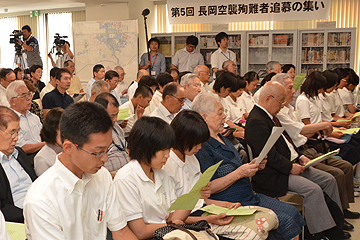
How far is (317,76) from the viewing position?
4.64m

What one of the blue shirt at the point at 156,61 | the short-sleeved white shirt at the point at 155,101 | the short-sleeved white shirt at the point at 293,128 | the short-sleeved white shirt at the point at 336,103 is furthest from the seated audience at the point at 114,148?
the blue shirt at the point at 156,61

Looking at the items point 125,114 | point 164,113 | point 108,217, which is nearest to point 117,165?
point 125,114

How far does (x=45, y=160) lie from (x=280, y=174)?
1.82m

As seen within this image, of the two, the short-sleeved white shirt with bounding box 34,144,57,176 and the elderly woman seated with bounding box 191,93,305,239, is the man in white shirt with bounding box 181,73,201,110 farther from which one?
the short-sleeved white shirt with bounding box 34,144,57,176

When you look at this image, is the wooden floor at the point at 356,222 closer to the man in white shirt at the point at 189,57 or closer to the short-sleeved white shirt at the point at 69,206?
the short-sleeved white shirt at the point at 69,206

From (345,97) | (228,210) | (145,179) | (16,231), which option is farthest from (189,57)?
(16,231)

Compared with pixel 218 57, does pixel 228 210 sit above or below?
below

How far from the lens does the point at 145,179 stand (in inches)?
74.6

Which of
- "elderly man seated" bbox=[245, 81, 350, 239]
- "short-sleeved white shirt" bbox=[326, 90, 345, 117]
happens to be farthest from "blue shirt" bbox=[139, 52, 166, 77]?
"elderly man seated" bbox=[245, 81, 350, 239]

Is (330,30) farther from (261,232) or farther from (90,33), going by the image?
(261,232)

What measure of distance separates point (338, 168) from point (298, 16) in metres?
5.28

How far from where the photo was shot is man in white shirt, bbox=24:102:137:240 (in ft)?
4.58

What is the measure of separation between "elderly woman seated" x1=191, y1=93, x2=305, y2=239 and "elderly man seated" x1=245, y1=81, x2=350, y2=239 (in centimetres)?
32

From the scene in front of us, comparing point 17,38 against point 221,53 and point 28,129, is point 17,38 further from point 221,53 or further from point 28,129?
point 28,129
